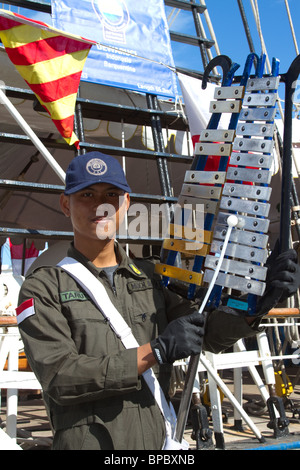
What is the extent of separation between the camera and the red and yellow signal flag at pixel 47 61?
3.54m

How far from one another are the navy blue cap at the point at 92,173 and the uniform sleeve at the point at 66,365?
1.58 feet

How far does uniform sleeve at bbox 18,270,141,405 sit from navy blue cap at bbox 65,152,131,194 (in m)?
0.48

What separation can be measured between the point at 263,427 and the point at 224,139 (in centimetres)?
339

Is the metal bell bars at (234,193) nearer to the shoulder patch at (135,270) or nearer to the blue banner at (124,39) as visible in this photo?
the shoulder patch at (135,270)

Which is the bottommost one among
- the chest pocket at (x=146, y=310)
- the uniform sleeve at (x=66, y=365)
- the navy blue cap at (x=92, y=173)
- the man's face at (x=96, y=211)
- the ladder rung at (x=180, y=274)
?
the uniform sleeve at (x=66, y=365)

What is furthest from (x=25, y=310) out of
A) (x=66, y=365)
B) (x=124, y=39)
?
A: (x=124, y=39)

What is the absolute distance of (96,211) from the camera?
6.64ft

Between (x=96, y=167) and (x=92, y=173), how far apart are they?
3 centimetres

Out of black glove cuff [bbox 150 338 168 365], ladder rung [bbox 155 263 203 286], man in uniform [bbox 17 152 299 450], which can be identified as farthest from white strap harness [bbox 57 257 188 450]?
ladder rung [bbox 155 263 203 286]

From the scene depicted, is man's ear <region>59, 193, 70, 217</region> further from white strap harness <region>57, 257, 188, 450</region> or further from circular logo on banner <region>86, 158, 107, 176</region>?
white strap harness <region>57, 257, 188, 450</region>

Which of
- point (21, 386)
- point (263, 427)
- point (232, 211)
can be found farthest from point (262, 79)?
point (263, 427)

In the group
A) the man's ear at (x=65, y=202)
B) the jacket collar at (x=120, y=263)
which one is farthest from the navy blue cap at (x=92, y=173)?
the jacket collar at (x=120, y=263)

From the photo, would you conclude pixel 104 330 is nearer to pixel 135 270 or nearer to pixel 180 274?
pixel 135 270
